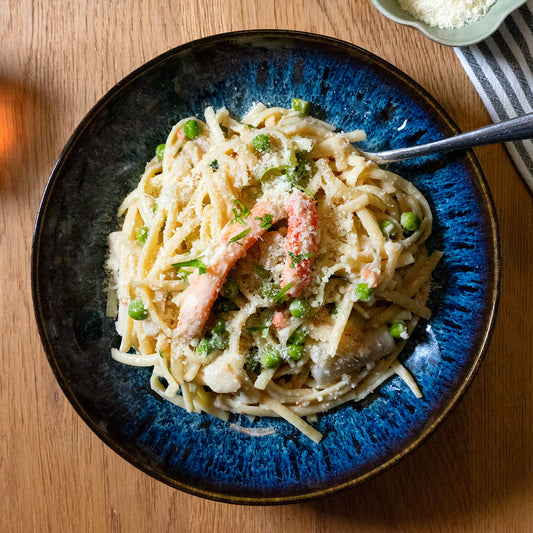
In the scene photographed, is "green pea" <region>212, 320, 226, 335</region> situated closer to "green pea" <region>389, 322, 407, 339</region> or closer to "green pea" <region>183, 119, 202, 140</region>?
"green pea" <region>389, 322, 407, 339</region>

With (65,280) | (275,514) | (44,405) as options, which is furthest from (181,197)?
(275,514)

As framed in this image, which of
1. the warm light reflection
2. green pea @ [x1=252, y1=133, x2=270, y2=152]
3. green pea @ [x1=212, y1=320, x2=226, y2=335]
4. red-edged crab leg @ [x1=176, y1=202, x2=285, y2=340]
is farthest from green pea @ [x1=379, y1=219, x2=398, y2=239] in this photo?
the warm light reflection

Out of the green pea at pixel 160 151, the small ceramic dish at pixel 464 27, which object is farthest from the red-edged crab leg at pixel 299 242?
the small ceramic dish at pixel 464 27

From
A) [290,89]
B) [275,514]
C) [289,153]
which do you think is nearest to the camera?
[289,153]

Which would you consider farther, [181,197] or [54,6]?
[54,6]

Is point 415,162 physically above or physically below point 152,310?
above

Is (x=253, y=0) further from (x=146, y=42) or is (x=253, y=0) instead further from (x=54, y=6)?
(x=54, y=6)

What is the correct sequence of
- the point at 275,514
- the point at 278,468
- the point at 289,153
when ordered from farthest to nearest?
the point at 275,514 → the point at 278,468 → the point at 289,153
